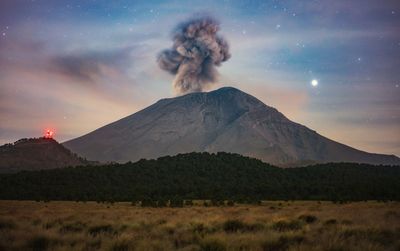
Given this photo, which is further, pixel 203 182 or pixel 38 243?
pixel 203 182

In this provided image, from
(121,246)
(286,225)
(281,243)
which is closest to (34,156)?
(286,225)

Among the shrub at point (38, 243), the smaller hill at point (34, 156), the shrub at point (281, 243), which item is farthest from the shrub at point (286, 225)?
the smaller hill at point (34, 156)

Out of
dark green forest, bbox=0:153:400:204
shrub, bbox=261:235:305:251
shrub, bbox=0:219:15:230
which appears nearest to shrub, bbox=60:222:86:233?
shrub, bbox=0:219:15:230

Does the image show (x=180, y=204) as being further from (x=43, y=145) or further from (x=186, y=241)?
(x=43, y=145)

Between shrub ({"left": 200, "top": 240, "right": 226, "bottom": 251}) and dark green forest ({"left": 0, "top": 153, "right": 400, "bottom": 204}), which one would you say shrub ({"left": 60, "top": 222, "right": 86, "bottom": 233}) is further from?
dark green forest ({"left": 0, "top": 153, "right": 400, "bottom": 204})

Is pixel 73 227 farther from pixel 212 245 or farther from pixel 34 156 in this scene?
pixel 34 156

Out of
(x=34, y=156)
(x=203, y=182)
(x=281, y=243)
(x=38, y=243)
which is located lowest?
(x=281, y=243)
